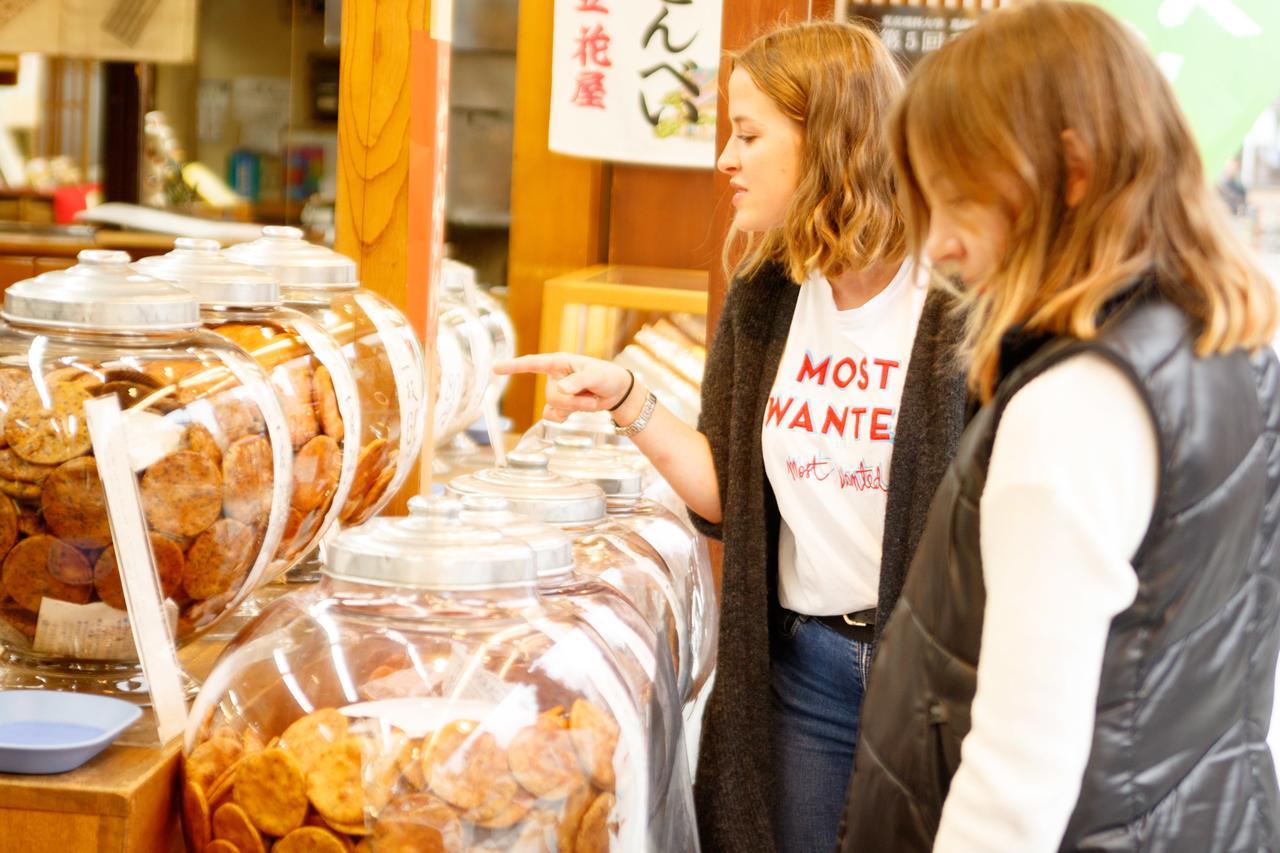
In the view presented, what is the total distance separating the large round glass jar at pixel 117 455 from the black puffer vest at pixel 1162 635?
1.60ft

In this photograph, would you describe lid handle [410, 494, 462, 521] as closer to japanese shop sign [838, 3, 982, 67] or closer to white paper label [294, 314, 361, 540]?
white paper label [294, 314, 361, 540]

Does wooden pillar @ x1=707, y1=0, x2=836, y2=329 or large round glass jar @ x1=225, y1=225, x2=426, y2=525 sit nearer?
large round glass jar @ x1=225, y1=225, x2=426, y2=525

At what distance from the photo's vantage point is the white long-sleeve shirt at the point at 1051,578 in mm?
863

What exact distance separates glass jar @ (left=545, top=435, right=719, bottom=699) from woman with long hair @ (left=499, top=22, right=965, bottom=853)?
4cm

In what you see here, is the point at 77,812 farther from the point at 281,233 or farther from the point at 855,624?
the point at 855,624

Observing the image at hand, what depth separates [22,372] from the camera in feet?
3.31

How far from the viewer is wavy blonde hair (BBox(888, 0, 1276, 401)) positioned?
90cm

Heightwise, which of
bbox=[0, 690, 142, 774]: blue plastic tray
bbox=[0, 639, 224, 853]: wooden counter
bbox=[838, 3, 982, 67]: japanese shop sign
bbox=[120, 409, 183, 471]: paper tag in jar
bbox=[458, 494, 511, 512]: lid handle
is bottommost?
bbox=[0, 639, 224, 853]: wooden counter

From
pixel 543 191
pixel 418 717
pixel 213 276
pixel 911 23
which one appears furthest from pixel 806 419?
pixel 543 191

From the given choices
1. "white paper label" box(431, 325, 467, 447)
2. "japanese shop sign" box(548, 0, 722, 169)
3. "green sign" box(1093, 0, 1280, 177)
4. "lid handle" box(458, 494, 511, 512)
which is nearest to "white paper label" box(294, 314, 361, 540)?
"lid handle" box(458, 494, 511, 512)

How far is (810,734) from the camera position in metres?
1.70

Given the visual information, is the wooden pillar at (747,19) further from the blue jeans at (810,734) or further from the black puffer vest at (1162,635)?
the black puffer vest at (1162,635)

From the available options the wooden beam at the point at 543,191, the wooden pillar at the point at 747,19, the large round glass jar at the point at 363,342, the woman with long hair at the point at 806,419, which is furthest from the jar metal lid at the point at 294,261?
the wooden beam at the point at 543,191

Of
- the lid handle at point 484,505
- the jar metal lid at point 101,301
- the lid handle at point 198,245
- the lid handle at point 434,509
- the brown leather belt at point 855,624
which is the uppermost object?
the lid handle at point 198,245
